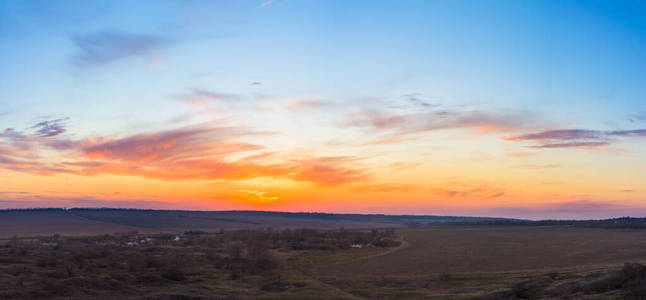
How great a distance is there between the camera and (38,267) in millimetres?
44750

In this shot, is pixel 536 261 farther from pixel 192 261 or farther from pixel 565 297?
pixel 192 261

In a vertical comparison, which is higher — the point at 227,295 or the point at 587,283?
the point at 587,283

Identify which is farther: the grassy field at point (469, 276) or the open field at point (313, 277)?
the open field at point (313, 277)

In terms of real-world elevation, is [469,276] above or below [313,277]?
above

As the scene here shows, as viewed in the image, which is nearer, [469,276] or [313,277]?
[469,276]

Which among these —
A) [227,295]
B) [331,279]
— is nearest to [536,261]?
[331,279]

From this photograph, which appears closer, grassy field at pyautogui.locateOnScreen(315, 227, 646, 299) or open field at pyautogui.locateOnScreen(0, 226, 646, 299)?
grassy field at pyautogui.locateOnScreen(315, 227, 646, 299)

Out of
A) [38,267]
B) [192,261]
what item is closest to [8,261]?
[38,267]

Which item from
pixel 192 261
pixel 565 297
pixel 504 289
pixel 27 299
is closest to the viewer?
pixel 565 297

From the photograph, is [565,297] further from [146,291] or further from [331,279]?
[146,291]

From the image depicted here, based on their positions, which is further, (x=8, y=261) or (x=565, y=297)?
(x=8, y=261)

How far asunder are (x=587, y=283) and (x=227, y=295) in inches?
919

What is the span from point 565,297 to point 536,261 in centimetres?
3253

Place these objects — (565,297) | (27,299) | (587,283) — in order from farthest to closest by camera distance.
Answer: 1. (27,299)
2. (587,283)
3. (565,297)
